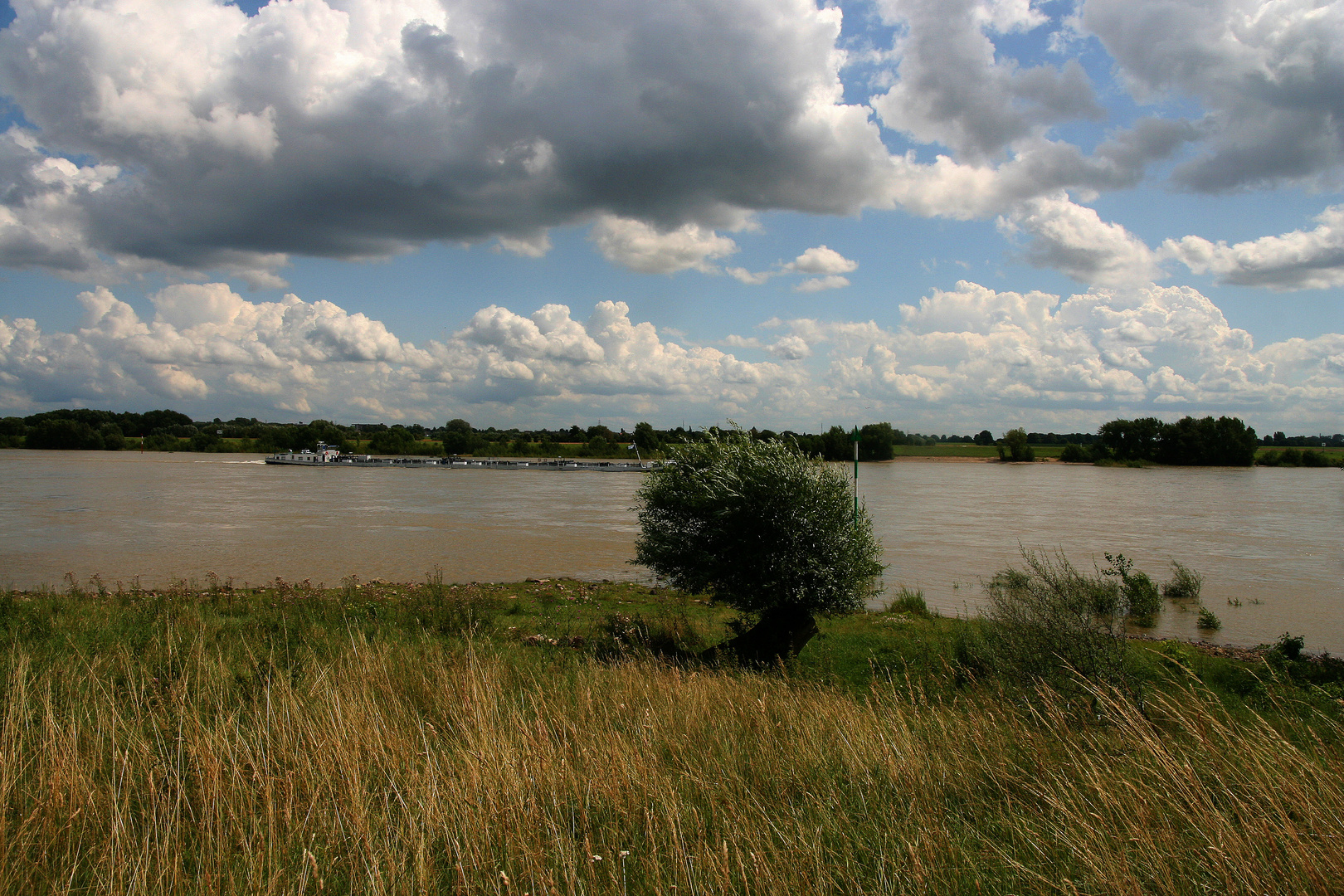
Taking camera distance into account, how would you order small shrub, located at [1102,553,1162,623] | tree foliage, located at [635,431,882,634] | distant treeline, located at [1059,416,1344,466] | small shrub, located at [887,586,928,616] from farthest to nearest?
distant treeline, located at [1059,416,1344,466]
small shrub, located at [1102,553,1162,623]
small shrub, located at [887,586,928,616]
tree foliage, located at [635,431,882,634]

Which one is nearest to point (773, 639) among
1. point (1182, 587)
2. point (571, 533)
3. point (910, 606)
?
point (910, 606)

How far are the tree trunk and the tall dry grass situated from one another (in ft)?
17.9

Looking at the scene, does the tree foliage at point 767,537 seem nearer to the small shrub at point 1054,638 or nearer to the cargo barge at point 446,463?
the small shrub at point 1054,638

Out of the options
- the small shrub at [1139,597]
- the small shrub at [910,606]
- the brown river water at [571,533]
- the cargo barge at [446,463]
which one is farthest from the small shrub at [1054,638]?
the cargo barge at [446,463]

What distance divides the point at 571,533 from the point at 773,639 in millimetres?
30290

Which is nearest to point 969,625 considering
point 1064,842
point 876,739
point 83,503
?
point 876,739

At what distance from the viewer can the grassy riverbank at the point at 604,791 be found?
352 cm

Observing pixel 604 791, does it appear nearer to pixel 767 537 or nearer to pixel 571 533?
pixel 767 537

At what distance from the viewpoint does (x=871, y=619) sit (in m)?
17.7

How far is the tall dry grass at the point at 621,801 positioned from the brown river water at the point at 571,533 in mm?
11903

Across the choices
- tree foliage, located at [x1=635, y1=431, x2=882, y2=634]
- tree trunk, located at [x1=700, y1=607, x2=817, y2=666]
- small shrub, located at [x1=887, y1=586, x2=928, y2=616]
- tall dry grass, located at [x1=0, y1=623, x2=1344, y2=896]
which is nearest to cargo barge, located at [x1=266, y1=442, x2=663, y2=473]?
small shrub, located at [x1=887, y1=586, x2=928, y2=616]

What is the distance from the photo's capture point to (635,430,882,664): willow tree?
490 inches

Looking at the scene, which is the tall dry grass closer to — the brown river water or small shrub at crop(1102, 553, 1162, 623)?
the brown river water

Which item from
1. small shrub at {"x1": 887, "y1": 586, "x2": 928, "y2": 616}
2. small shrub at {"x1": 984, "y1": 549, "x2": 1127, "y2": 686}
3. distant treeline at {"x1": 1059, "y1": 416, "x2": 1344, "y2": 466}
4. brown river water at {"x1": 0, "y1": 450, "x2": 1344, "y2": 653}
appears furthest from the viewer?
distant treeline at {"x1": 1059, "y1": 416, "x2": 1344, "y2": 466}
